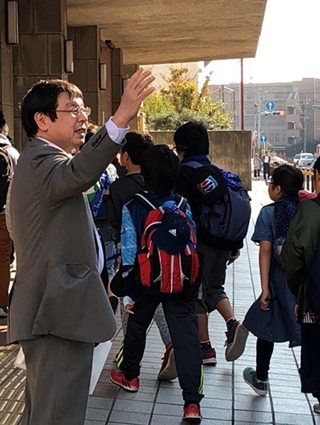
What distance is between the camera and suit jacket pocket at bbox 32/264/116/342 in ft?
9.14

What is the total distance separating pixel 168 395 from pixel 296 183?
167cm

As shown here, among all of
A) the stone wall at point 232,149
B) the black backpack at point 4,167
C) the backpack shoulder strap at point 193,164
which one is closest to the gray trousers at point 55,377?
the backpack shoulder strap at point 193,164

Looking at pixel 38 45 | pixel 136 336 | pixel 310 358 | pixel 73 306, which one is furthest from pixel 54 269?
pixel 38 45

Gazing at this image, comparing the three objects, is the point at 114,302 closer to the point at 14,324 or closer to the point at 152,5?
the point at 14,324

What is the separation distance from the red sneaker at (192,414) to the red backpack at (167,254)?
726 millimetres

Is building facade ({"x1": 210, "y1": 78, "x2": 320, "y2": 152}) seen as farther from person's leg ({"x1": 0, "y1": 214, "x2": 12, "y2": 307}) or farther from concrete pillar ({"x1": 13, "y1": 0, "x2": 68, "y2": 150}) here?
person's leg ({"x1": 0, "y1": 214, "x2": 12, "y2": 307})

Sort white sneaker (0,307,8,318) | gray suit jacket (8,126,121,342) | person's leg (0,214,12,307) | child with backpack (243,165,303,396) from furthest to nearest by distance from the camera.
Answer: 1. white sneaker (0,307,8,318)
2. person's leg (0,214,12,307)
3. child with backpack (243,165,303,396)
4. gray suit jacket (8,126,121,342)

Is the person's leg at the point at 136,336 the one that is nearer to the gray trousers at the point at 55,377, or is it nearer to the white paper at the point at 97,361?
the white paper at the point at 97,361

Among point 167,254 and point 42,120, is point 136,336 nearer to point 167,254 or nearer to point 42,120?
point 167,254

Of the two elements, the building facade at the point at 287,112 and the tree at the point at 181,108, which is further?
the building facade at the point at 287,112

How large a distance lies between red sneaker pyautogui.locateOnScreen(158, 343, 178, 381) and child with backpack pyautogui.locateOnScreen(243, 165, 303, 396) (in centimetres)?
67

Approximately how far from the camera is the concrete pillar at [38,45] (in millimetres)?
10648

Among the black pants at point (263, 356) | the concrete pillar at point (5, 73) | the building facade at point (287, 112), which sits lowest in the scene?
the black pants at point (263, 356)

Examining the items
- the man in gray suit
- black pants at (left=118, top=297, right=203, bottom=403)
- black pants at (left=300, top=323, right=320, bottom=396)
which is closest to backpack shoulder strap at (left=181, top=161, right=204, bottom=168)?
black pants at (left=118, top=297, right=203, bottom=403)
